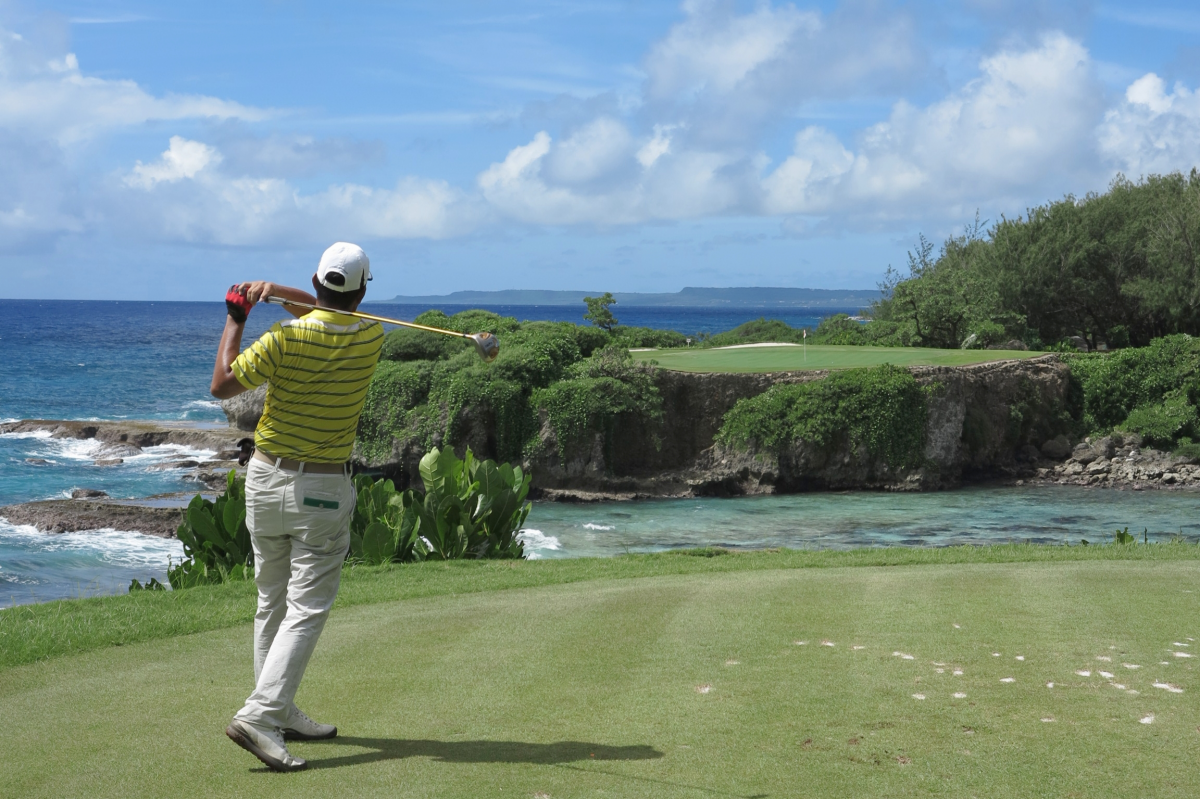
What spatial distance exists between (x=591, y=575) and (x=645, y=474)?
57.6ft

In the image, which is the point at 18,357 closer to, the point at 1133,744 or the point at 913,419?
the point at 913,419

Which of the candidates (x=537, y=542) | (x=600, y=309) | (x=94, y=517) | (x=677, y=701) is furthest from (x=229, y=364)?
(x=600, y=309)

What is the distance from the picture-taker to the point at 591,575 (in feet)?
37.7

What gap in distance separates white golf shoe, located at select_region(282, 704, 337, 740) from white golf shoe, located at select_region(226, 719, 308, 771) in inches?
9.7

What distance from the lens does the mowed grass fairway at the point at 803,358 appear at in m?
30.3

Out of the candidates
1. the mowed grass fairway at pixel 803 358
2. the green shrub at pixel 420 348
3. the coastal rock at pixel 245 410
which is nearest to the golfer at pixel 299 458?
the mowed grass fairway at pixel 803 358

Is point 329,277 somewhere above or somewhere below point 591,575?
above

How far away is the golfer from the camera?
4.84 metres

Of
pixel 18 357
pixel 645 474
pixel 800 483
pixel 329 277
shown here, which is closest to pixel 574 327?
pixel 645 474

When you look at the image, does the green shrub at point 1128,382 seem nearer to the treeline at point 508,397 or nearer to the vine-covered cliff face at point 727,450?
the vine-covered cliff face at point 727,450

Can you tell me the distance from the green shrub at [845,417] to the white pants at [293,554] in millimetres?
23681

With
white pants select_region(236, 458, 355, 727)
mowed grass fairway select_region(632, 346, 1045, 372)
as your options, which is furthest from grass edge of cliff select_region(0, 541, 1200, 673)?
mowed grass fairway select_region(632, 346, 1045, 372)

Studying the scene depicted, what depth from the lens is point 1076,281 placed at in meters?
43.8

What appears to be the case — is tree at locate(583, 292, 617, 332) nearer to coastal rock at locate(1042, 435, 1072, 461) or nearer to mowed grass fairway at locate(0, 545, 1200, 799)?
coastal rock at locate(1042, 435, 1072, 461)
